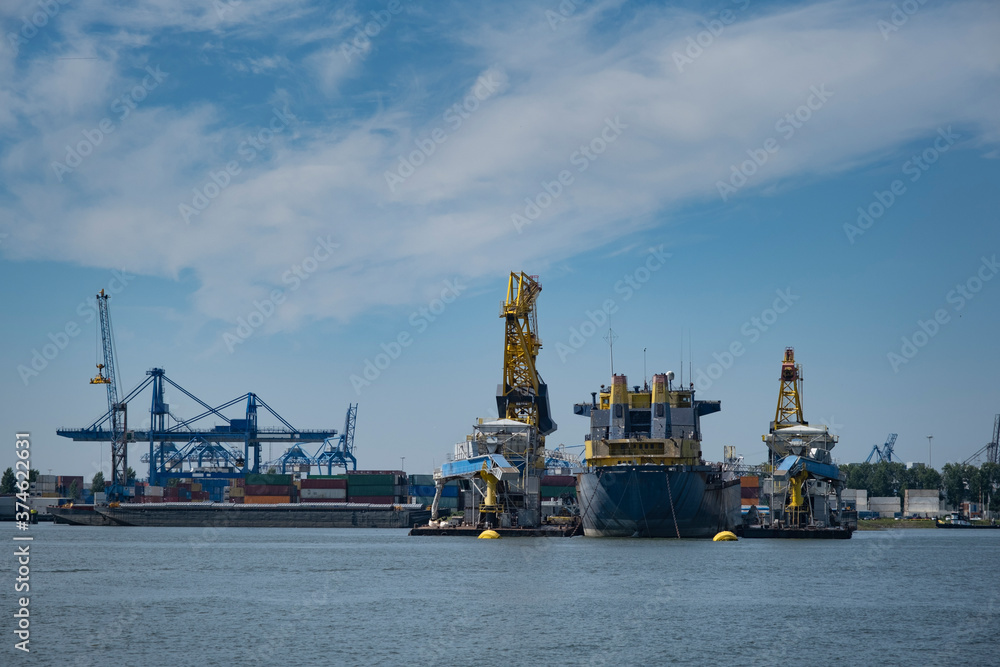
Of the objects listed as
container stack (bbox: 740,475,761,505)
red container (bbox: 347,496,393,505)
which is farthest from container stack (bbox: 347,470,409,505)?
container stack (bbox: 740,475,761,505)

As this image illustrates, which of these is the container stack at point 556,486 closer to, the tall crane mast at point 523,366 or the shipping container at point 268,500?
the shipping container at point 268,500

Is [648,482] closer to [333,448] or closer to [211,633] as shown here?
[211,633]

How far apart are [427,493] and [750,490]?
56.4m

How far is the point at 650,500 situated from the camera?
78.9 meters

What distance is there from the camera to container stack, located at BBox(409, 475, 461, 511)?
16325cm

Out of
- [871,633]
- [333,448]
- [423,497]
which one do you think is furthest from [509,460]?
[333,448]

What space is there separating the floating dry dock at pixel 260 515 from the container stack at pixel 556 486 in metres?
24.3

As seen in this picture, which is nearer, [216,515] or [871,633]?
[871,633]

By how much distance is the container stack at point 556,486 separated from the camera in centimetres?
16238

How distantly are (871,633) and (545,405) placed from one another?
6549 centimetres

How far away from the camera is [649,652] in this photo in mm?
31266

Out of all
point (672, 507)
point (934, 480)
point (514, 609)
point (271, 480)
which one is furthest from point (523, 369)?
point (934, 480)

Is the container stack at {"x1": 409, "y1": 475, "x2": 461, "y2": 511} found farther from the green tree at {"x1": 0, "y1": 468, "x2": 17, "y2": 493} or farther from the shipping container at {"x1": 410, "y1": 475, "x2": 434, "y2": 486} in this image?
the green tree at {"x1": 0, "y1": 468, "x2": 17, "y2": 493}

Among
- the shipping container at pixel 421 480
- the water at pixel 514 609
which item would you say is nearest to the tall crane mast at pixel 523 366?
the water at pixel 514 609
